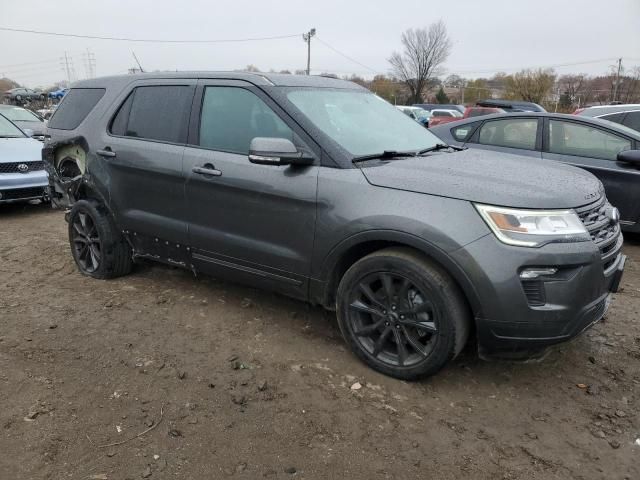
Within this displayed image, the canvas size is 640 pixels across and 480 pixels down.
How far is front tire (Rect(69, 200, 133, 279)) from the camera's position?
446 cm

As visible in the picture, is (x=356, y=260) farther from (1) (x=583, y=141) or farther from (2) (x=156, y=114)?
(1) (x=583, y=141)

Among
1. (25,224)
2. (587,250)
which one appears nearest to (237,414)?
(587,250)

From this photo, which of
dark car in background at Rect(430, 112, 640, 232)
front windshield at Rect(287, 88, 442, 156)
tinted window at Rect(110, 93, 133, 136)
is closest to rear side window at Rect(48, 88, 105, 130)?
tinted window at Rect(110, 93, 133, 136)

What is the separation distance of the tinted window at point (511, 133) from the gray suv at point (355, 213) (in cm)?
254

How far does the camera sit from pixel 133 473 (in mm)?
2316

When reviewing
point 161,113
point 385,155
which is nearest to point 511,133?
point 385,155

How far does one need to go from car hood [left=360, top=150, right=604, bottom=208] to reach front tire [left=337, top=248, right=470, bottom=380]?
0.41 metres

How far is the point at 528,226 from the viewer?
2.60 m

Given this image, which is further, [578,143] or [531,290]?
[578,143]

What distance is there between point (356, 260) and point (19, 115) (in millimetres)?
13063

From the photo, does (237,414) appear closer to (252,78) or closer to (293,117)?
(293,117)

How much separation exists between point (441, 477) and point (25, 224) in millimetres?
6614

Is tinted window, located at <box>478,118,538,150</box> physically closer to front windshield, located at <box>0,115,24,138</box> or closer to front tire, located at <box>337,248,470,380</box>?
front tire, located at <box>337,248,470,380</box>

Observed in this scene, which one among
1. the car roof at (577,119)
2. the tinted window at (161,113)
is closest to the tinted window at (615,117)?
the car roof at (577,119)
